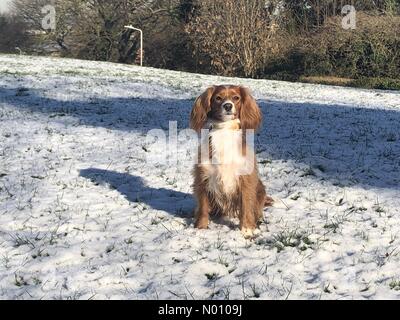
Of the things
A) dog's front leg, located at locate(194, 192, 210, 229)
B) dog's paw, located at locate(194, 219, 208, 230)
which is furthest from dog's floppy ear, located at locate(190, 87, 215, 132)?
dog's paw, located at locate(194, 219, 208, 230)

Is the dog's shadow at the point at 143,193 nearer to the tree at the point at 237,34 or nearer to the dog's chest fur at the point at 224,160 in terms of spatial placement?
the dog's chest fur at the point at 224,160

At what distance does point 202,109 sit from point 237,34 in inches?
892

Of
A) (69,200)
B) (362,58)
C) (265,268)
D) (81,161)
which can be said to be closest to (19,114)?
(81,161)

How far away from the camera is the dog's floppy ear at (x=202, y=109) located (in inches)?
192

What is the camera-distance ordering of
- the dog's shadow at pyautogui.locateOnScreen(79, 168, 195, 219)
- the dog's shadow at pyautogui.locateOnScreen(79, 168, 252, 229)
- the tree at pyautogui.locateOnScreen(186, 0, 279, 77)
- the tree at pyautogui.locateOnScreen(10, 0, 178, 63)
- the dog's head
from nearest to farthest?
the dog's head, the dog's shadow at pyautogui.locateOnScreen(79, 168, 252, 229), the dog's shadow at pyautogui.locateOnScreen(79, 168, 195, 219), the tree at pyautogui.locateOnScreen(186, 0, 279, 77), the tree at pyautogui.locateOnScreen(10, 0, 178, 63)

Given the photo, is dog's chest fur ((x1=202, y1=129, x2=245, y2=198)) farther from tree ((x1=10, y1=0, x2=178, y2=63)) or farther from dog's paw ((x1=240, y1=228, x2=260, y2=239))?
tree ((x1=10, y1=0, x2=178, y2=63))

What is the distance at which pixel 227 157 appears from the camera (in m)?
4.75

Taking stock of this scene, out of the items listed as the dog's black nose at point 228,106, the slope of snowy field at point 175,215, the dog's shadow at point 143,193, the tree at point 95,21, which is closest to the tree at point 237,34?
the tree at point 95,21

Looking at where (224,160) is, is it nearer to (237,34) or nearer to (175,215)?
(175,215)

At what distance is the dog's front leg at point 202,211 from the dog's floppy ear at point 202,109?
719mm

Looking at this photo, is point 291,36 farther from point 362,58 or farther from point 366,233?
point 366,233

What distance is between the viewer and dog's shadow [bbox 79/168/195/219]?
5.58 metres

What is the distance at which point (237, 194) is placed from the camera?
4.90m

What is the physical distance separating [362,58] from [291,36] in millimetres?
5044
